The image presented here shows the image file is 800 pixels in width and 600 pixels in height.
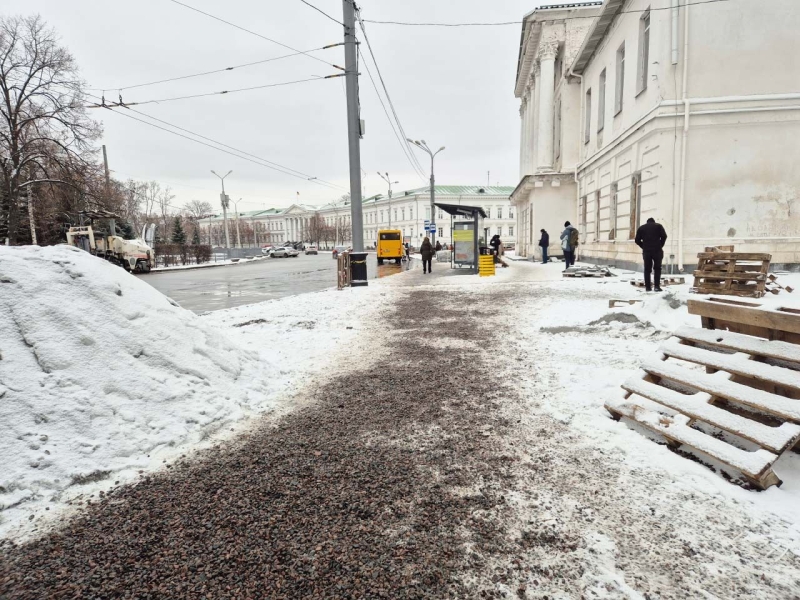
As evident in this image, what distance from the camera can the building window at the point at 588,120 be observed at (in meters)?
22.2

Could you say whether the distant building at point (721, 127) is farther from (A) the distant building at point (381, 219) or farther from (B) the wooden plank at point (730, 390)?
(A) the distant building at point (381, 219)

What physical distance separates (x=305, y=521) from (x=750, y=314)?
369cm

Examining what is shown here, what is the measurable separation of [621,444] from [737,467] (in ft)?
2.39

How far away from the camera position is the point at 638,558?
2025mm

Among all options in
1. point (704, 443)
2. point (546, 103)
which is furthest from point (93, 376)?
point (546, 103)

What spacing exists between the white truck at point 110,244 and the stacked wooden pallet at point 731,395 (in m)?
26.3

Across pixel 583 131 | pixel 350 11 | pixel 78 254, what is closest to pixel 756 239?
pixel 583 131

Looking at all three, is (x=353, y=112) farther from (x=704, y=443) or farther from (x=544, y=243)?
(x=704, y=443)

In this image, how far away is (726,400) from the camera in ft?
9.96

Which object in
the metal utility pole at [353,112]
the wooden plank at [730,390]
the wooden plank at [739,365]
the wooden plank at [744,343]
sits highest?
the metal utility pole at [353,112]

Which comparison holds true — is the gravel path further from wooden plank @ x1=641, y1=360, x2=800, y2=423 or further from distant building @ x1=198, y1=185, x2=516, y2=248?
distant building @ x1=198, y1=185, x2=516, y2=248

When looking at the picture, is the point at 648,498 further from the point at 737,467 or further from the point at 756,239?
the point at 756,239

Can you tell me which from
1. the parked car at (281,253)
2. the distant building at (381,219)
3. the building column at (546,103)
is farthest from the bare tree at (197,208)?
the building column at (546,103)

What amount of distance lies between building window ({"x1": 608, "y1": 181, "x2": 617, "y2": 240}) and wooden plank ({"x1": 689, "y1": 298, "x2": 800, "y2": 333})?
50.2 ft
